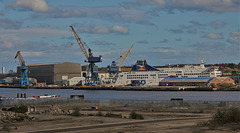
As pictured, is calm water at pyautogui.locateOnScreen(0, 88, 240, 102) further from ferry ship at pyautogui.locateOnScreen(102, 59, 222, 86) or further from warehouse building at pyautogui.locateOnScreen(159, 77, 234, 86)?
ferry ship at pyautogui.locateOnScreen(102, 59, 222, 86)

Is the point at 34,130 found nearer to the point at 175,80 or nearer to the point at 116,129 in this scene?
the point at 116,129

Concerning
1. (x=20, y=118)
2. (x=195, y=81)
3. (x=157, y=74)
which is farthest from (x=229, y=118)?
(x=157, y=74)

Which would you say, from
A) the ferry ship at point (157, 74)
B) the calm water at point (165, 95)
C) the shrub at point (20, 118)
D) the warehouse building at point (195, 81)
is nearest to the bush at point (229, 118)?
the shrub at point (20, 118)

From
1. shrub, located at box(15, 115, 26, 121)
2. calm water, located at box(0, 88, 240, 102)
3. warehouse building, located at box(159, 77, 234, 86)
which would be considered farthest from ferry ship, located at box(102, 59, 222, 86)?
shrub, located at box(15, 115, 26, 121)

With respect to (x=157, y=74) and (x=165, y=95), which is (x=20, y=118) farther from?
(x=157, y=74)

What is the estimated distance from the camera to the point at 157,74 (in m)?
152

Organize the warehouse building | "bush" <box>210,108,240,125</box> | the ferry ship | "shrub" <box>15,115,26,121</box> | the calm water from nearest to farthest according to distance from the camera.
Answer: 1. "bush" <box>210,108,240,125</box>
2. "shrub" <box>15,115,26,121</box>
3. the calm water
4. the warehouse building
5. the ferry ship

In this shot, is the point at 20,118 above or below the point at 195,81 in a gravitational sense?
below

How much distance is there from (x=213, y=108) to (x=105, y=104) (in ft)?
51.1

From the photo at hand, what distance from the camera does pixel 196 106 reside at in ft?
153

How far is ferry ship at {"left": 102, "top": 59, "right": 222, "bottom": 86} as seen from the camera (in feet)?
474

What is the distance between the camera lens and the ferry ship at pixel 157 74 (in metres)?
145

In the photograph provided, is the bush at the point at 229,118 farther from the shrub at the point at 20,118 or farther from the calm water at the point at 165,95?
the calm water at the point at 165,95

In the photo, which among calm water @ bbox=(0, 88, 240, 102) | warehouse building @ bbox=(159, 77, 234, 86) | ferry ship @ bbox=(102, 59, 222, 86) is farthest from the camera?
ferry ship @ bbox=(102, 59, 222, 86)
